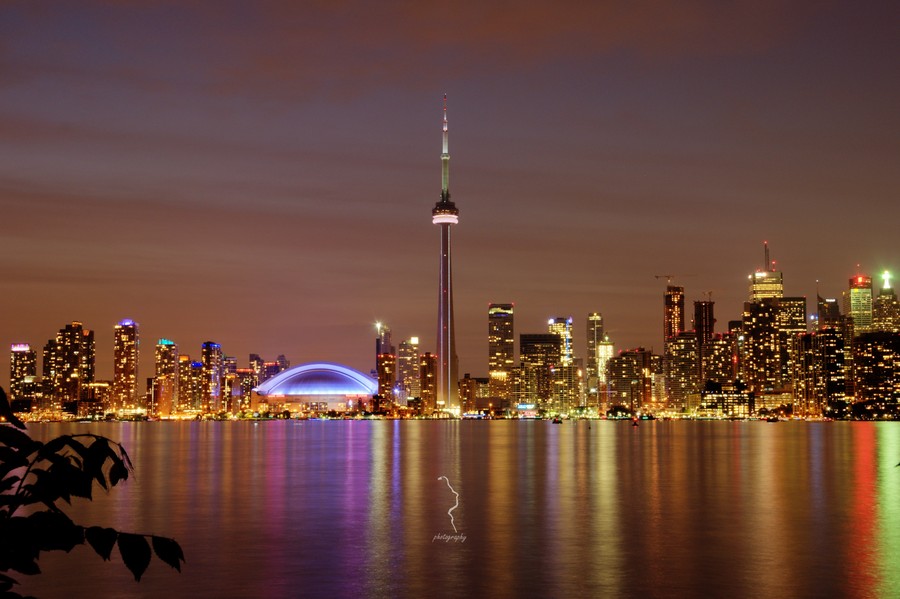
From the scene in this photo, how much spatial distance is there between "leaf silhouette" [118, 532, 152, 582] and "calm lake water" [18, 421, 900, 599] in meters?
20.3

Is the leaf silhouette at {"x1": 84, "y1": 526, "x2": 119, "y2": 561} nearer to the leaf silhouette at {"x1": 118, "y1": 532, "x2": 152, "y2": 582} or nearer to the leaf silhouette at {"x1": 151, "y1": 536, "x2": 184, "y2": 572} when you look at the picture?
the leaf silhouette at {"x1": 118, "y1": 532, "x2": 152, "y2": 582}

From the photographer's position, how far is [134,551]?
16.3ft

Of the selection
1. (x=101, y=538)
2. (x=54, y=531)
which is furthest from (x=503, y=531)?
(x=54, y=531)

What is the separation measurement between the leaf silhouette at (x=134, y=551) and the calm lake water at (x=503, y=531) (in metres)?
20.3

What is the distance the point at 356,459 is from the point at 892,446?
81480 mm

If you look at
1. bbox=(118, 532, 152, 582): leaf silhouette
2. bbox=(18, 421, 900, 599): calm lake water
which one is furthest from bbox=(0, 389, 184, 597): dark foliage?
bbox=(18, 421, 900, 599): calm lake water

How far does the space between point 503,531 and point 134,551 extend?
4380 centimetres

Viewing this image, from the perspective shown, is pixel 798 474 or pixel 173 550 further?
pixel 798 474

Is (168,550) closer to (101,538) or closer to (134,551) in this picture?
(134,551)

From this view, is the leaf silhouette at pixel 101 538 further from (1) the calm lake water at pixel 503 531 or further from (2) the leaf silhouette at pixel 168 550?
(1) the calm lake water at pixel 503 531

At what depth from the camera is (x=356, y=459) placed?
4385 inches

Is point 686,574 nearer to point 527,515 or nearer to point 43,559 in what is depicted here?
point 527,515

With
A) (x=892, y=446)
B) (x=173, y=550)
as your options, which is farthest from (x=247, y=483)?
(x=892, y=446)

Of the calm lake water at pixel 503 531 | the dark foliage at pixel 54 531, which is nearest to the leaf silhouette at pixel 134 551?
the dark foliage at pixel 54 531
